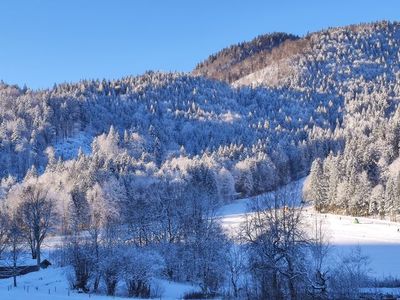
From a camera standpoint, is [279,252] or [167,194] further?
[167,194]

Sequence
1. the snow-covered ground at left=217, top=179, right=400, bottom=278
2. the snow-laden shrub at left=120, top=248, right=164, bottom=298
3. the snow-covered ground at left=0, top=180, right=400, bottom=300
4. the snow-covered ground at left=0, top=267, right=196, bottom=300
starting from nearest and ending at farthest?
the snow-covered ground at left=0, top=180, right=400, bottom=300, the snow-covered ground at left=0, top=267, right=196, bottom=300, the snow-laden shrub at left=120, top=248, right=164, bottom=298, the snow-covered ground at left=217, top=179, right=400, bottom=278

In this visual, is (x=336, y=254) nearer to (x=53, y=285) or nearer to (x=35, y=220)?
(x=53, y=285)

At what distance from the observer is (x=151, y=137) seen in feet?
652

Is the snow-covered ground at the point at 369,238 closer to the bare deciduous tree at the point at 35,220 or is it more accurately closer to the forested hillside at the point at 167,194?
the forested hillside at the point at 167,194

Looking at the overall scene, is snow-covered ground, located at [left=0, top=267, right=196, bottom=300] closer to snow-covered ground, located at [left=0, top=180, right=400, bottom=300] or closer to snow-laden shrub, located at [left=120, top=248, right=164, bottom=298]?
snow-covered ground, located at [left=0, top=180, right=400, bottom=300]

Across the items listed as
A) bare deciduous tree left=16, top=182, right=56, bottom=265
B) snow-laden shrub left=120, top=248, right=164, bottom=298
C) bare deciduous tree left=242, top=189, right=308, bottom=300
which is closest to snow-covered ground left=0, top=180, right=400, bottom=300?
snow-laden shrub left=120, top=248, right=164, bottom=298

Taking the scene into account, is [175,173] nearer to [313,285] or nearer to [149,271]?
[149,271]

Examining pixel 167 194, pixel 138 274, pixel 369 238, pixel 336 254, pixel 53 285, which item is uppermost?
pixel 167 194

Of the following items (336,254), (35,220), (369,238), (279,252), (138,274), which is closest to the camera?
(279,252)

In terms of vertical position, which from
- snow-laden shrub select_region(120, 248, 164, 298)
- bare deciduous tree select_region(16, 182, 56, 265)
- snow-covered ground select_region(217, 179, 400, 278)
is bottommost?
snow-covered ground select_region(217, 179, 400, 278)

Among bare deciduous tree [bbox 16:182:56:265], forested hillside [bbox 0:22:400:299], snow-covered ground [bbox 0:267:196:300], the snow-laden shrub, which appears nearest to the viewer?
snow-covered ground [bbox 0:267:196:300]

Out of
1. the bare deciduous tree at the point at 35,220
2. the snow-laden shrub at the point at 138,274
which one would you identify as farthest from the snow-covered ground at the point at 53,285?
the bare deciduous tree at the point at 35,220

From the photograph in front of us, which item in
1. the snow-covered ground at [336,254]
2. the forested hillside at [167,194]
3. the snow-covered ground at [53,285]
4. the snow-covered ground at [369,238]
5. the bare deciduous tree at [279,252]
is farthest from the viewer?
the snow-covered ground at [369,238]

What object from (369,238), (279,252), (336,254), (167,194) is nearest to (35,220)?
(167,194)
